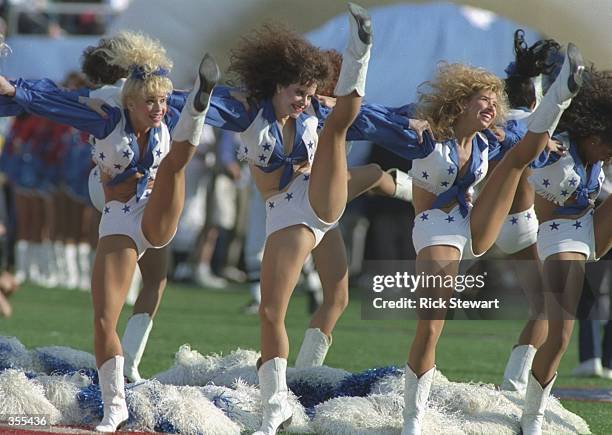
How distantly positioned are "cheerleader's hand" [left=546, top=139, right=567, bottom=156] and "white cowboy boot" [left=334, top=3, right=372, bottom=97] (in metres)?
1.17

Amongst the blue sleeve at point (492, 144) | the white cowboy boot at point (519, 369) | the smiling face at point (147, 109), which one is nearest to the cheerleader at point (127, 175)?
the smiling face at point (147, 109)

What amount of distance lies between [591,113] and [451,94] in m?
0.76

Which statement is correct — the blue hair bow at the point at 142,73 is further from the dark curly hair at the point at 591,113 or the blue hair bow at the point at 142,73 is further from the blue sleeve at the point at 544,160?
the dark curly hair at the point at 591,113

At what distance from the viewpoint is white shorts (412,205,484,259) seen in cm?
530

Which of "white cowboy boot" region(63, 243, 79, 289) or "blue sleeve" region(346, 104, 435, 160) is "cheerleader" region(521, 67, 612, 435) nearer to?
"blue sleeve" region(346, 104, 435, 160)

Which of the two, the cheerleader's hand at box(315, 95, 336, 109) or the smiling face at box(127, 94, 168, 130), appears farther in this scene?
the cheerleader's hand at box(315, 95, 336, 109)

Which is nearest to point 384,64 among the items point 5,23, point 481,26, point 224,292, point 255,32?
point 481,26

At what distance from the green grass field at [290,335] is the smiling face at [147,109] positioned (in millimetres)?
2266

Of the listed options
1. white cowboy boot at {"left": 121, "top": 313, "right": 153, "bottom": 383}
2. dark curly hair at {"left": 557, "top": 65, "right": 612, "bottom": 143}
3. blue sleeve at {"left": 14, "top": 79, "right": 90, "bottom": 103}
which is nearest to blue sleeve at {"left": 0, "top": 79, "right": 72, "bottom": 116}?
blue sleeve at {"left": 14, "top": 79, "right": 90, "bottom": 103}

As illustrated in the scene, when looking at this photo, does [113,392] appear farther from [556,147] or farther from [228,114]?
[556,147]

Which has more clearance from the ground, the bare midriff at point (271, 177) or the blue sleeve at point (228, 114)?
the blue sleeve at point (228, 114)

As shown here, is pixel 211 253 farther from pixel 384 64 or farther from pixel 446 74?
pixel 446 74

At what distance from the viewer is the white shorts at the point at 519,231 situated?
6688 millimetres

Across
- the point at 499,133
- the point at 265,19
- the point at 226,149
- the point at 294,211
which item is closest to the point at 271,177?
the point at 294,211
